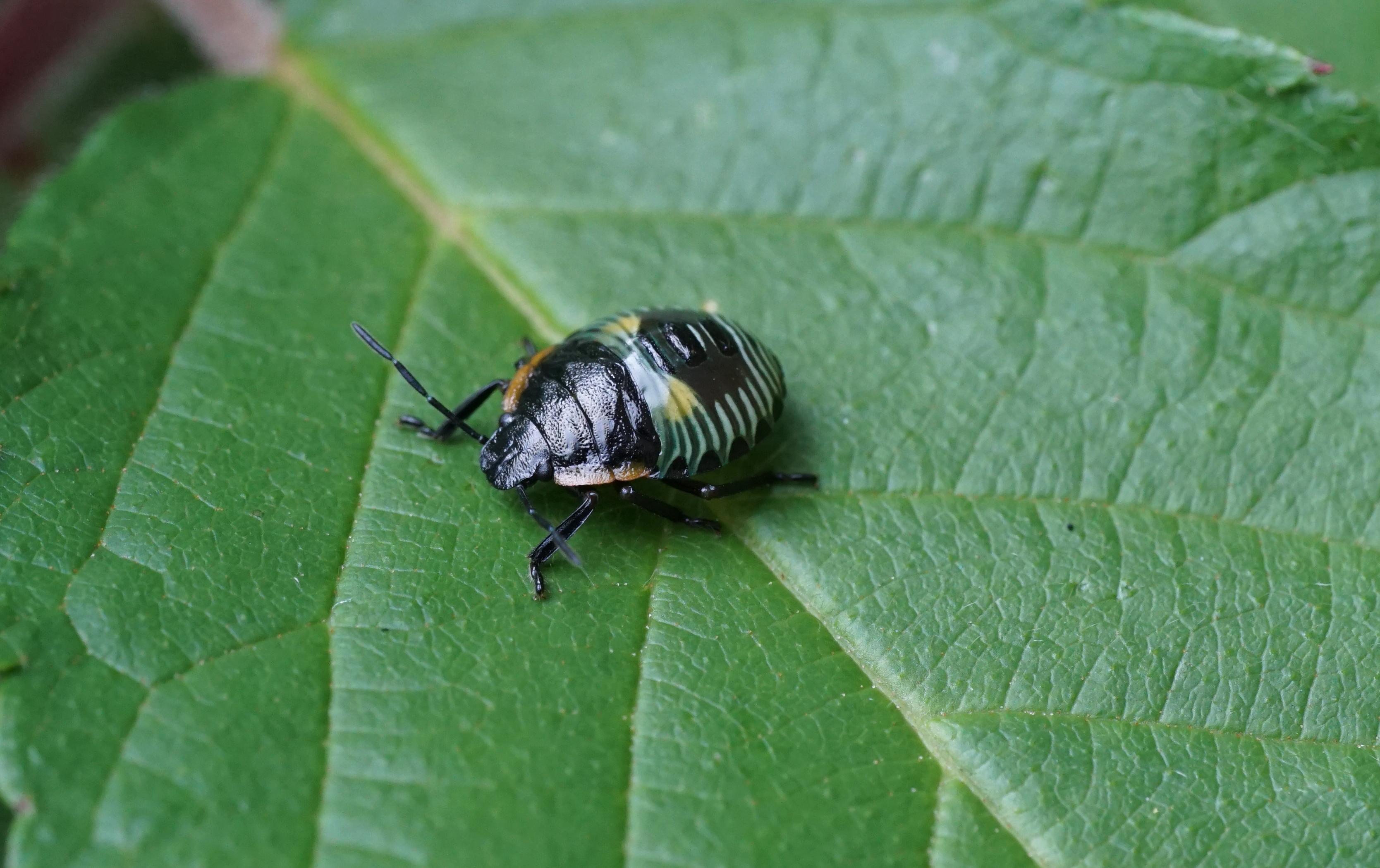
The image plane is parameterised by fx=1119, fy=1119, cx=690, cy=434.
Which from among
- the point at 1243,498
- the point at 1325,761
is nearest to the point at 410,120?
the point at 1243,498

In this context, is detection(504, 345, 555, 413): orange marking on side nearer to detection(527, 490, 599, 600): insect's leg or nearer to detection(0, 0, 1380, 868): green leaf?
detection(0, 0, 1380, 868): green leaf

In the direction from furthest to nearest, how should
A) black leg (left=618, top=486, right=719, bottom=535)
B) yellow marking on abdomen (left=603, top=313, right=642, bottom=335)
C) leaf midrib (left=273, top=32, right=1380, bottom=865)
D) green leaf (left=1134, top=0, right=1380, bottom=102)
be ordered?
green leaf (left=1134, top=0, right=1380, bottom=102) → yellow marking on abdomen (left=603, top=313, right=642, bottom=335) → black leg (left=618, top=486, right=719, bottom=535) → leaf midrib (left=273, top=32, right=1380, bottom=865)

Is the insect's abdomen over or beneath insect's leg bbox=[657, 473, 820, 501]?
over

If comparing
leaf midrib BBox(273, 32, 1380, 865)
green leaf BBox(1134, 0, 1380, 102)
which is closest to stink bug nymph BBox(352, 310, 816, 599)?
leaf midrib BBox(273, 32, 1380, 865)

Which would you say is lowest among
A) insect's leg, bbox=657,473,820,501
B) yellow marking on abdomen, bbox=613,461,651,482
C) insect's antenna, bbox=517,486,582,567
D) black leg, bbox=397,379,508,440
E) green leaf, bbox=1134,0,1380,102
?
green leaf, bbox=1134,0,1380,102

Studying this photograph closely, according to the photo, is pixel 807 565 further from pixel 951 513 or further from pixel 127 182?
pixel 127 182

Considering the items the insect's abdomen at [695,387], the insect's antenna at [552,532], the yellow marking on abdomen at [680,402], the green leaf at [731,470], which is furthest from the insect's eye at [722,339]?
the insect's antenna at [552,532]
